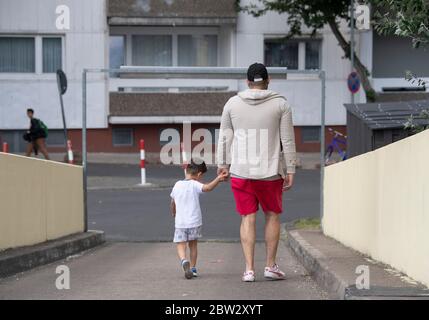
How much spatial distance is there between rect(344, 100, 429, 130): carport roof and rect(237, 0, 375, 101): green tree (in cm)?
1263

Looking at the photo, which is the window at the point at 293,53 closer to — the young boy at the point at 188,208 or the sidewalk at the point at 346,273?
the sidewalk at the point at 346,273

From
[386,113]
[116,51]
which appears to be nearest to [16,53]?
[116,51]

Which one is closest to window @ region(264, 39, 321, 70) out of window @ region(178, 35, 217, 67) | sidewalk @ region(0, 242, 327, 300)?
window @ region(178, 35, 217, 67)

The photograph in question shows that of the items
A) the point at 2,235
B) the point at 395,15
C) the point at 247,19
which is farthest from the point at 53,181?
the point at 247,19

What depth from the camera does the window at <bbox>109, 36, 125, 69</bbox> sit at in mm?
29891

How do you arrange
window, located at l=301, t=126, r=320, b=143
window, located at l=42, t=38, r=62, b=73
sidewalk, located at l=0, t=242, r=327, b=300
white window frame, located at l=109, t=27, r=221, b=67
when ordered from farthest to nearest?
white window frame, located at l=109, t=27, r=221, b=67 < window, located at l=301, t=126, r=320, b=143 < window, located at l=42, t=38, r=62, b=73 < sidewalk, located at l=0, t=242, r=327, b=300

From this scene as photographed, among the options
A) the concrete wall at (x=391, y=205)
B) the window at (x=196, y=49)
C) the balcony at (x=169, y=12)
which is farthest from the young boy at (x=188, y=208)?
the window at (x=196, y=49)

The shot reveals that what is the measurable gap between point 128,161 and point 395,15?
2148 cm

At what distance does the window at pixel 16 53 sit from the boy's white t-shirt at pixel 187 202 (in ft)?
67.3

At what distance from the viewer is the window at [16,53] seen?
28.3m

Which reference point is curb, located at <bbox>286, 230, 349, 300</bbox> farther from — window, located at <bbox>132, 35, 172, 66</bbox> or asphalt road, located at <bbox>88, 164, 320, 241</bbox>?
window, located at <bbox>132, 35, 172, 66</bbox>

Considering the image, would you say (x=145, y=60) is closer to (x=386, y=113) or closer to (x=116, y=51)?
(x=116, y=51)

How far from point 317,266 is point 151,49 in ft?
73.2
